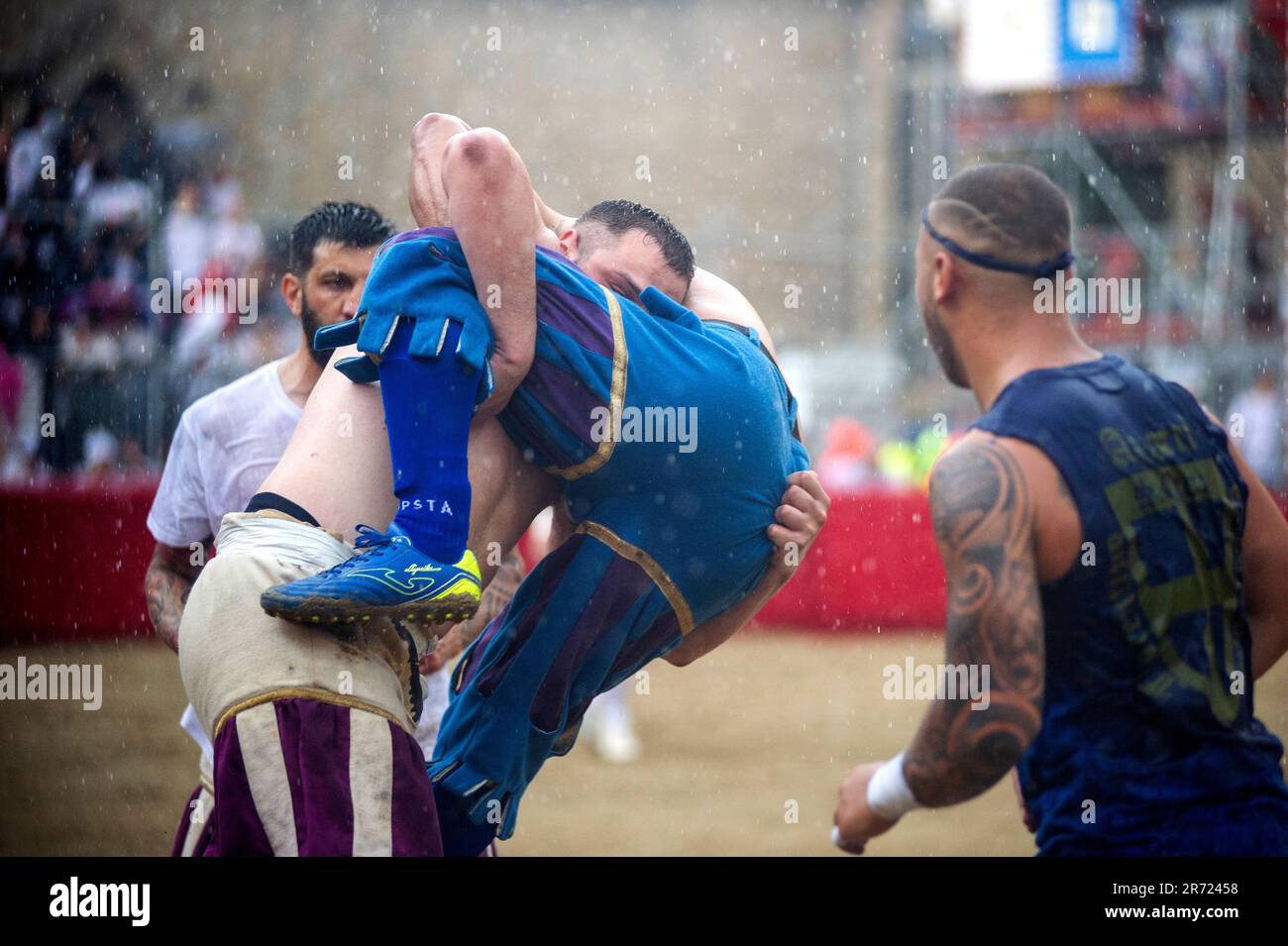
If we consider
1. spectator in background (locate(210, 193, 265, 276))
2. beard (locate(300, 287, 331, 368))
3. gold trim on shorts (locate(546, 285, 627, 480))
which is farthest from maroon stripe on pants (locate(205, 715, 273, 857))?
spectator in background (locate(210, 193, 265, 276))

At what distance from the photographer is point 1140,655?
7.55 feet

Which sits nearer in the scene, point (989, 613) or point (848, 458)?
point (989, 613)

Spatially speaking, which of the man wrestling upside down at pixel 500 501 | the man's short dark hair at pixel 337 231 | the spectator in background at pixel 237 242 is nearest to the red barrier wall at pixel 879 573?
the spectator in background at pixel 237 242

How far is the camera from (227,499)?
3.72 meters

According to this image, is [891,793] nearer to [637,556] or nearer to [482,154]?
[637,556]

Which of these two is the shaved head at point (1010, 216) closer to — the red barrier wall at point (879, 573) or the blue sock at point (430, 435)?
the blue sock at point (430, 435)

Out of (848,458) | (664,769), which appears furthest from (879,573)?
(664,769)

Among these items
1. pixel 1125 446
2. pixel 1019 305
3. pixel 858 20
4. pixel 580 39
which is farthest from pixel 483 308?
pixel 858 20

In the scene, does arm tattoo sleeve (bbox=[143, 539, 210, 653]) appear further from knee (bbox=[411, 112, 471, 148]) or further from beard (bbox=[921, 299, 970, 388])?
beard (bbox=[921, 299, 970, 388])

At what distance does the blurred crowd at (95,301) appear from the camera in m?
10.0

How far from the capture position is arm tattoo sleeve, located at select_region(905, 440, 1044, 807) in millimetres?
2270

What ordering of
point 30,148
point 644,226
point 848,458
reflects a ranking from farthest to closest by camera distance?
point 848,458 → point 30,148 → point 644,226

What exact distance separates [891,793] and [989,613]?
1.35 ft
